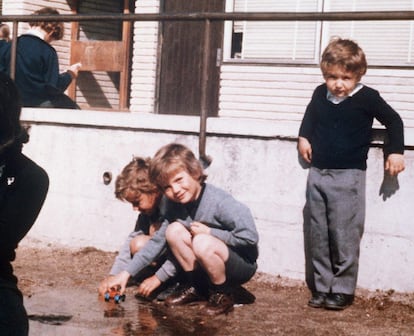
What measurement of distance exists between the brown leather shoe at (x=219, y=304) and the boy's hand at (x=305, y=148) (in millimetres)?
1117

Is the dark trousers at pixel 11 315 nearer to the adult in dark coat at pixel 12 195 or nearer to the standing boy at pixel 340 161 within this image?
the adult in dark coat at pixel 12 195

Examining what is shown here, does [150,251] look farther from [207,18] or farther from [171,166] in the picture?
[207,18]

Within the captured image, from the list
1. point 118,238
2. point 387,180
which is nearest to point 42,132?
point 118,238

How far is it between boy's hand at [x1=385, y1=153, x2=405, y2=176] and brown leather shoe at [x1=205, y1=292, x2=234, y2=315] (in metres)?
1.34

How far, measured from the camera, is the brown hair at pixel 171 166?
5445 mm

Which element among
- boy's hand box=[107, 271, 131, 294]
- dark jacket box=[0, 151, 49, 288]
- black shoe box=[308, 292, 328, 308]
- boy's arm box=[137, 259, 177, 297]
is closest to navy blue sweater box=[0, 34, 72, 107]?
boy's arm box=[137, 259, 177, 297]

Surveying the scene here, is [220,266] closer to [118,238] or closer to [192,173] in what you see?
[192,173]

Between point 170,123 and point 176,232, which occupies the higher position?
point 170,123

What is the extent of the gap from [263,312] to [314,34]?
16.0 ft

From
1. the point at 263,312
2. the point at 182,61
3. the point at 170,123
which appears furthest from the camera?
the point at 182,61

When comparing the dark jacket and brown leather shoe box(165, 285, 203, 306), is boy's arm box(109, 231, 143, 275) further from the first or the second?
the dark jacket

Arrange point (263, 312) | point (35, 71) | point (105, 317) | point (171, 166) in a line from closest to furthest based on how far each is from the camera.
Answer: point (105, 317) < point (171, 166) < point (263, 312) < point (35, 71)

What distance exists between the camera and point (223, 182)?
21.3 ft

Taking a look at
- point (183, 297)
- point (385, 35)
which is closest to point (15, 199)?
point (183, 297)
